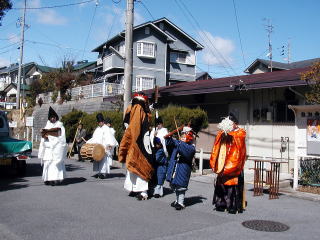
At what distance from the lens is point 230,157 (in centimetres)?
725

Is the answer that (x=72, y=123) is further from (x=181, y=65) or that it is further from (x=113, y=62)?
Result: (x=181, y=65)

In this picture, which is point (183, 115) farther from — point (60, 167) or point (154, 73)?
point (154, 73)

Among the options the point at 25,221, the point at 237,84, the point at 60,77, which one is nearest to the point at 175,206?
the point at 25,221

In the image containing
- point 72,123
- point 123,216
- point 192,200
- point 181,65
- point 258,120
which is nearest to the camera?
point 123,216

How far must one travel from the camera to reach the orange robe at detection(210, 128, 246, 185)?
284 inches

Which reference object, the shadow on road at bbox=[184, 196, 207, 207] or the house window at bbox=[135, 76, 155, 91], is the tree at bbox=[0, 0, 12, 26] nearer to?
the shadow on road at bbox=[184, 196, 207, 207]

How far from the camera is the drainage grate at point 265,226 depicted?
6.31m

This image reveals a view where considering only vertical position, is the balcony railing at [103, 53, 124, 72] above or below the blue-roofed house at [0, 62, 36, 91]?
below

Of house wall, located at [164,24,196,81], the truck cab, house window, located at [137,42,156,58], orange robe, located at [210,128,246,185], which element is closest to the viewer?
orange robe, located at [210,128,246,185]

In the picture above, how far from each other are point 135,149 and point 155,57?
26.4 metres

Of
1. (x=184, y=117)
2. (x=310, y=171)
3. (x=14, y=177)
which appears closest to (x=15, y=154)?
(x=14, y=177)

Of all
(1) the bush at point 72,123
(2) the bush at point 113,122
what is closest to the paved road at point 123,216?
(2) the bush at point 113,122

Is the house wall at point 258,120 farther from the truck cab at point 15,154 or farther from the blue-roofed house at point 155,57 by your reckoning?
the blue-roofed house at point 155,57

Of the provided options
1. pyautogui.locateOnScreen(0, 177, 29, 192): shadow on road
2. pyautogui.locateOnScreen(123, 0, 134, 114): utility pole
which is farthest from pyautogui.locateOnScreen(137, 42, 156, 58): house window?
pyautogui.locateOnScreen(0, 177, 29, 192): shadow on road
